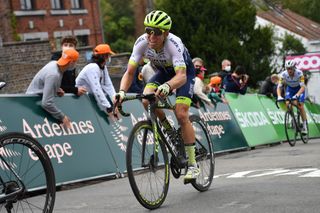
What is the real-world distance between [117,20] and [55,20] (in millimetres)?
55322

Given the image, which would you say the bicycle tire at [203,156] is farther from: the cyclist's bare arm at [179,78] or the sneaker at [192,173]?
the cyclist's bare arm at [179,78]

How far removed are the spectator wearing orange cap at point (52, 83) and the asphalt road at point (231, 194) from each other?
1080 mm

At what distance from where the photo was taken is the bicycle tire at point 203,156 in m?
8.08

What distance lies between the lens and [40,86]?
10.1m

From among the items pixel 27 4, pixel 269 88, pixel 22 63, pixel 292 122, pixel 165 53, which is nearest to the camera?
pixel 165 53

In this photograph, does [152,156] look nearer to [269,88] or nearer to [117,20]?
[269,88]

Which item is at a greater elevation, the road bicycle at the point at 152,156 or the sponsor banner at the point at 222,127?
the road bicycle at the point at 152,156

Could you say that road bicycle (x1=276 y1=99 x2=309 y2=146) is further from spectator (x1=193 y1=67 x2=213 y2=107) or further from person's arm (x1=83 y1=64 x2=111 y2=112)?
person's arm (x1=83 y1=64 x2=111 y2=112)

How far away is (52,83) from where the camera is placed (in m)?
9.86

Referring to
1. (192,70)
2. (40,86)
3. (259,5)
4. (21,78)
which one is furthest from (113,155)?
(259,5)

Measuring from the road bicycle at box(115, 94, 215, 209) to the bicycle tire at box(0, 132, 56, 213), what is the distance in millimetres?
1030

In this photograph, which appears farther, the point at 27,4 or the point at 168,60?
the point at 27,4

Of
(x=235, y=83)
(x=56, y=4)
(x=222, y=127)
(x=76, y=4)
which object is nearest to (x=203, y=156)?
(x=222, y=127)

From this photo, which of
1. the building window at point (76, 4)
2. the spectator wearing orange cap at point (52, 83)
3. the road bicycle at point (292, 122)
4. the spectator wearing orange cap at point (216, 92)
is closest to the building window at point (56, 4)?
the building window at point (76, 4)
